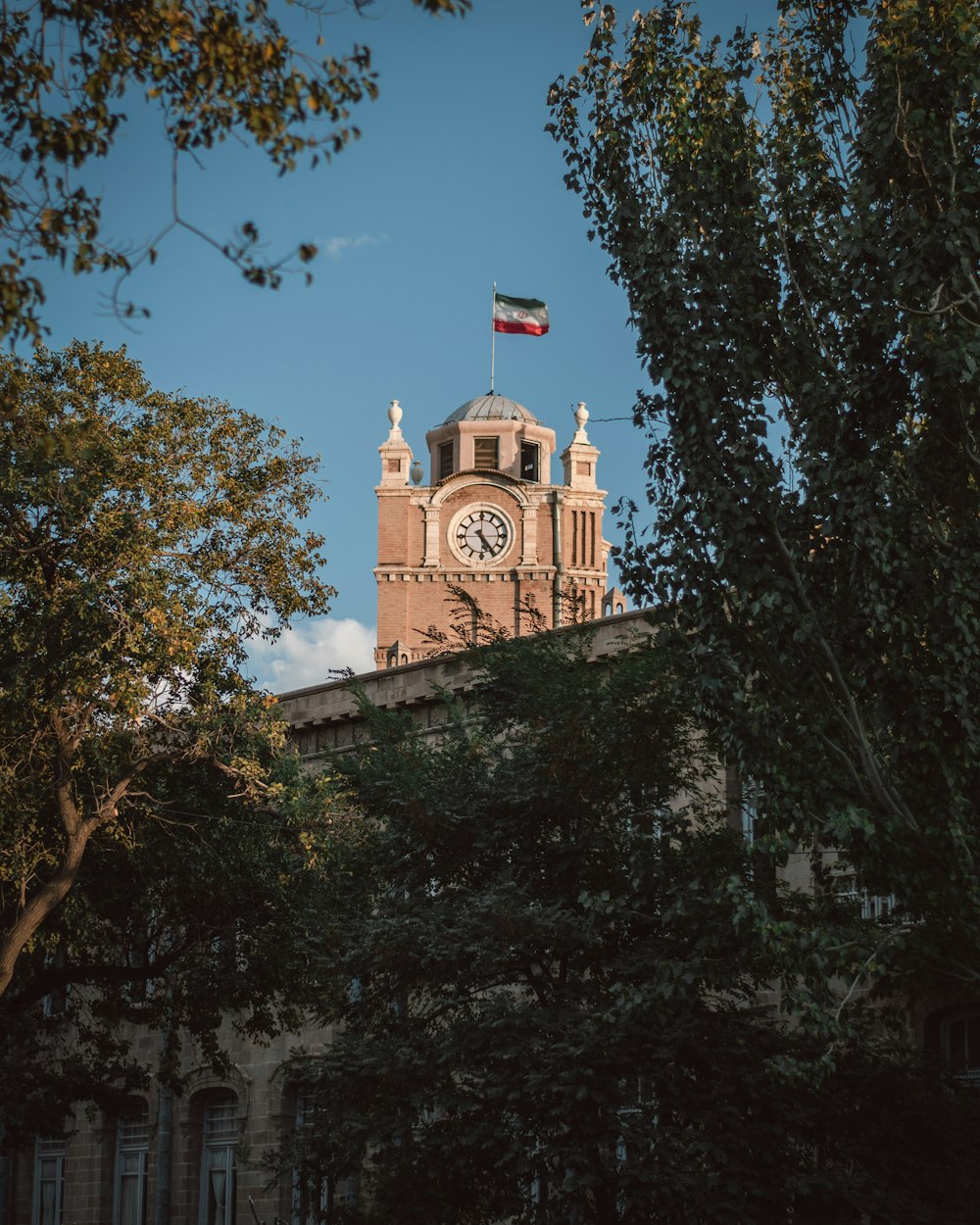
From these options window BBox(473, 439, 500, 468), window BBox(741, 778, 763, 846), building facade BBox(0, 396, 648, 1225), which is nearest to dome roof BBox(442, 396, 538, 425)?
window BBox(473, 439, 500, 468)

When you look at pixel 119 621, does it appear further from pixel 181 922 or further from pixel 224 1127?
pixel 224 1127

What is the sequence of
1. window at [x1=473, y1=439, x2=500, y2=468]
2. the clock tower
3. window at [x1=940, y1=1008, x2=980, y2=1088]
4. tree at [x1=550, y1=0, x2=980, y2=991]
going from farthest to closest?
window at [x1=473, y1=439, x2=500, y2=468]
the clock tower
window at [x1=940, y1=1008, x2=980, y2=1088]
tree at [x1=550, y1=0, x2=980, y2=991]

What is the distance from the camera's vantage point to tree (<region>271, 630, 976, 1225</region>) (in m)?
19.5

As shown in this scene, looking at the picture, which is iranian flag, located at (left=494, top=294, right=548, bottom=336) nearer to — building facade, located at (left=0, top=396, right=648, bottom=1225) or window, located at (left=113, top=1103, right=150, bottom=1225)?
building facade, located at (left=0, top=396, right=648, bottom=1225)

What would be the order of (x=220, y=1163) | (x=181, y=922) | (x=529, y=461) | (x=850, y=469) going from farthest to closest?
(x=529, y=461) < (x=220, y=1163) < (x=181, y=922) < (x=850, y=469)

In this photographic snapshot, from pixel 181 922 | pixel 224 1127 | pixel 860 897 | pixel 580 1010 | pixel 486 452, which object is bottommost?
pixel 224 1127

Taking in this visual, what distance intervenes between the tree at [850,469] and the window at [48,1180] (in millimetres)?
26346

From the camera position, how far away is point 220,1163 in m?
35.5

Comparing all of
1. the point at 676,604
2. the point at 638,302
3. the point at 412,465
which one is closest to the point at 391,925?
the point at 676,604

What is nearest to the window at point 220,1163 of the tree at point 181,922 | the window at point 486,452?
the tree at point 181,922

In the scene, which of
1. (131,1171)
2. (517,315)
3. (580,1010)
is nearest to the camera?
(580,1010)

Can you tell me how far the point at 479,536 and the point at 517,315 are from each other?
13.0 m

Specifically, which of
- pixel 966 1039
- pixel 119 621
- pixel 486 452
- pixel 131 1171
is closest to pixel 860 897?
pixel 966 1039

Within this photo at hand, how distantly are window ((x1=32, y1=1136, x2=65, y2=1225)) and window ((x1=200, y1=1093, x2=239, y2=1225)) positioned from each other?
207 inches
